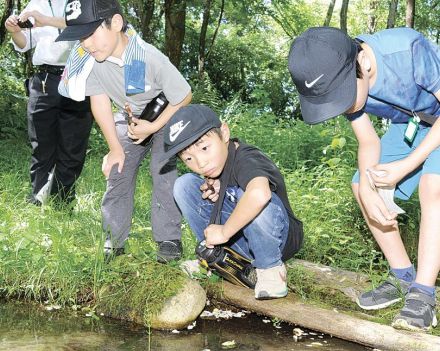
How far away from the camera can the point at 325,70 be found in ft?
9.11

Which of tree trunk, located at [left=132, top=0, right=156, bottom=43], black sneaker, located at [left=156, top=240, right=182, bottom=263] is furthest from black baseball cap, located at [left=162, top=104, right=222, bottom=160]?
tree trunk, located at [left=132, top=0, right=156, bottom=43]

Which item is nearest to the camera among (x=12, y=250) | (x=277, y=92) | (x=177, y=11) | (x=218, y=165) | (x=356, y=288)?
(x=218, y=165)

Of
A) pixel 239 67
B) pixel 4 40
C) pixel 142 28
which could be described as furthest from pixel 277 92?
pixel 4 40

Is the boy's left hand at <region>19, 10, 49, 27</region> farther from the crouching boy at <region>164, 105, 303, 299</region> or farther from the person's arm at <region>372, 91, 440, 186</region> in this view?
the person's arm at <region>372, 91, 440, 186</region>

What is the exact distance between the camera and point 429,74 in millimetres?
2984

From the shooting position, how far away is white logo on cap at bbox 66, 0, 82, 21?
141 inches

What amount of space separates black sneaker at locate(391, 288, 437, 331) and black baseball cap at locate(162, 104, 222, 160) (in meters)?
1.29

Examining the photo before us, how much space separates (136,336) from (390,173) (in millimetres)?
1493

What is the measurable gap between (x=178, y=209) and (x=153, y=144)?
0.43 meters

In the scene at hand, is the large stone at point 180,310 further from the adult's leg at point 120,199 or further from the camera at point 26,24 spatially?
the camera at point 26,24

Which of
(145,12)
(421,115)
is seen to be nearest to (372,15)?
(145,12)

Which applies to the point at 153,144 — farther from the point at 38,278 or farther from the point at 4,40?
the point at 4,40

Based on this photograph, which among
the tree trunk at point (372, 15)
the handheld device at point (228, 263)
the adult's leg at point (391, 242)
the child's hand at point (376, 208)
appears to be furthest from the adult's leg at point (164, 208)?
the tree trunk at point (372, 15)

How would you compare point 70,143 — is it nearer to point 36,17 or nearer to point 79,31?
point 36,17
